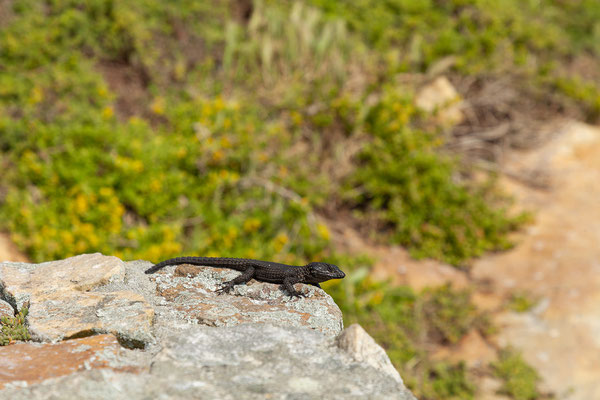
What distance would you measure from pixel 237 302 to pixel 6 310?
3.87ft

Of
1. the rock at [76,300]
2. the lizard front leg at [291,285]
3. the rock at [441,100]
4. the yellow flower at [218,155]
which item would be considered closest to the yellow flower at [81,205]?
the yellow flower at [218,155]

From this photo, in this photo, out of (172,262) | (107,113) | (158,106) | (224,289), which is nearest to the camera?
(224,289)

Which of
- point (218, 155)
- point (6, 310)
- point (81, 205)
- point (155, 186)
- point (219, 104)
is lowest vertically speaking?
point (81, 205)

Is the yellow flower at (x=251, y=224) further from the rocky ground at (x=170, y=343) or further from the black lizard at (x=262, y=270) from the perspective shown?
the rocky ground at (x=170, y=343)

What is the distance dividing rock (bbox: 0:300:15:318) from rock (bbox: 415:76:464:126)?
7.41 meters

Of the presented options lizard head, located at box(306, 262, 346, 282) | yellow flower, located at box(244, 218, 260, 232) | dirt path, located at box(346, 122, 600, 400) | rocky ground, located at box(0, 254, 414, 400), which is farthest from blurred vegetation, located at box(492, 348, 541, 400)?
rocky ground, located at box(0, 254, 414, 400)

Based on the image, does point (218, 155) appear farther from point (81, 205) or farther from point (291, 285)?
point (291, 285)

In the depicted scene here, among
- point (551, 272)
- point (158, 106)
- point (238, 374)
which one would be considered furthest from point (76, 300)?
point (551, 272)

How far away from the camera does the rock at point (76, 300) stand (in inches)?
104

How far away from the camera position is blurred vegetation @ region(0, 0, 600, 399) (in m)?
6.57

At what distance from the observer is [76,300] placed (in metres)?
2.94

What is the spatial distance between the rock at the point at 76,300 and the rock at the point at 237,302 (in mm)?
239

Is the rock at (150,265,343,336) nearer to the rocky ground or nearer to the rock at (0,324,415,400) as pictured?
the rocky ground

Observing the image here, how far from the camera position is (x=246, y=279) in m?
3.49
